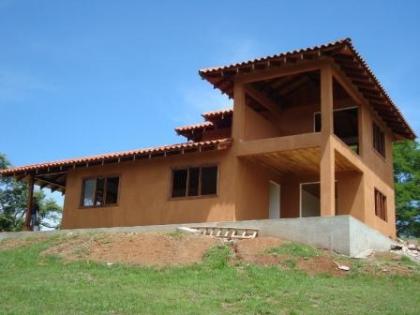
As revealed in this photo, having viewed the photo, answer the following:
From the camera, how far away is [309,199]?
26562 mm

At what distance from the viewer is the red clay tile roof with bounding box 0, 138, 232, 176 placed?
22500 mm

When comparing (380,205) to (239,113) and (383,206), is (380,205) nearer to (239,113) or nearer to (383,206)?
(383,206)

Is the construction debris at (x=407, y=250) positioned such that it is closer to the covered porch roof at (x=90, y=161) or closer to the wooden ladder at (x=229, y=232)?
the wooden ladder at (x=229, y=232)

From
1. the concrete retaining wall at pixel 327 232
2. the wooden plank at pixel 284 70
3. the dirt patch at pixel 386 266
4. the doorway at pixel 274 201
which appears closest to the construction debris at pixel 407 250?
the concrete retaining wall at pixel 327 232

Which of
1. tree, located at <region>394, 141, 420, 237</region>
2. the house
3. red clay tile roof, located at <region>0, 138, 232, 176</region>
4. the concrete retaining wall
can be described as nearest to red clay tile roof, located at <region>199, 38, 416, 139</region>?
the house

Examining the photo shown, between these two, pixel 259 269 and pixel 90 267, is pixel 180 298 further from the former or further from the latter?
pixel 90 267

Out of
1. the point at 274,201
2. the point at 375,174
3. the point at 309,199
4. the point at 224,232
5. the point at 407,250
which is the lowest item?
the point at 407,250

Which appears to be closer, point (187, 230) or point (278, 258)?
point (278, 258)

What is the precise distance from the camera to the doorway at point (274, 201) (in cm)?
2475

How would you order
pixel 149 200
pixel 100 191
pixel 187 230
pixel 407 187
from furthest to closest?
pixel 407 187 < pixel 100 191 < pixel 149 200 < pixel 187 230

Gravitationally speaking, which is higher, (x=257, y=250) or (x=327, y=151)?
(x=327, y=151)

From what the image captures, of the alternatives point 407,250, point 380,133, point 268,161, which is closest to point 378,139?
point 380,133

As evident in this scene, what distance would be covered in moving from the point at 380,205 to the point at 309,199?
2929 millimetres

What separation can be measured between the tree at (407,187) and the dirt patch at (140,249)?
24.5 m
